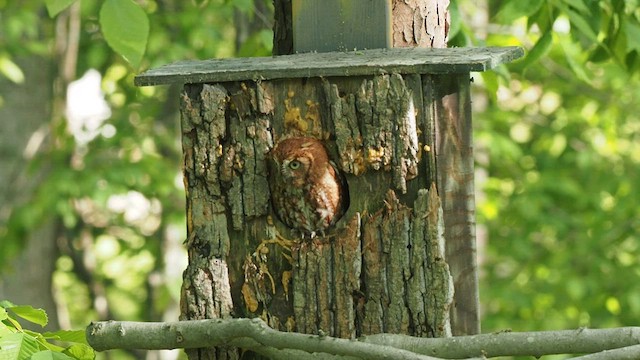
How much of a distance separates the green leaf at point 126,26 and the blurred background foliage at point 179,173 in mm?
2839

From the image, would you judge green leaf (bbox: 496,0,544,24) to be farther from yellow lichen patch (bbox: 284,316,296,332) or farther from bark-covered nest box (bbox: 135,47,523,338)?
yellow lichen patch (bbox: 284,316,296,332)

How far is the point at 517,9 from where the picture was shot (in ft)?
8.36

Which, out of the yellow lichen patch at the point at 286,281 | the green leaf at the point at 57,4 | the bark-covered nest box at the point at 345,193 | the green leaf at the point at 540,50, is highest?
the green leaf at the point at 57,4

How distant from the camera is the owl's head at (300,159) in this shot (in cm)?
187

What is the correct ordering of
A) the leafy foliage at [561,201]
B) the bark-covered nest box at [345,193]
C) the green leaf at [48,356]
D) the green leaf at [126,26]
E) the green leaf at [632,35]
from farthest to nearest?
the leafy foliage at [561,201], the green leaf at [632,35], the green leaf at [126,26], the bark-covered nest box at [345,193], the green leaf at [48,356]

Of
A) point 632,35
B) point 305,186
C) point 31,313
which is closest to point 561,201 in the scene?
point 632,35

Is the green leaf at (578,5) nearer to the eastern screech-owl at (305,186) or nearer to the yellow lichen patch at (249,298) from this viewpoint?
the eastern screech-owl at (305,186)

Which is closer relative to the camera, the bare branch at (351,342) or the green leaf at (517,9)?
the bare branch at (351,342)

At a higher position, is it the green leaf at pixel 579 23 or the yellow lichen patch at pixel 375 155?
the green leaf at pixel 579 23

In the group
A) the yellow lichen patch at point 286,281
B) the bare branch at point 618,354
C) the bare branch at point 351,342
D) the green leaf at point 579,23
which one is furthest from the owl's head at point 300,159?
the green leaf at point 579,23

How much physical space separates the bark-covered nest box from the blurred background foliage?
316cm

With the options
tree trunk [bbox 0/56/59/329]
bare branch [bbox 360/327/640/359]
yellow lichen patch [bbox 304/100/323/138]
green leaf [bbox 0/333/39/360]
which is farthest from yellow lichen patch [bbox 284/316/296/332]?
tree trunk [bbox 0/56/59/329]

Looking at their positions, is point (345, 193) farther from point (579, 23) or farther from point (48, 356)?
point (579, 23)

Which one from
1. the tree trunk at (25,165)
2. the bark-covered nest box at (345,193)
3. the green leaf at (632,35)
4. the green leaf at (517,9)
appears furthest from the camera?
the tree trunk at (25,165)
